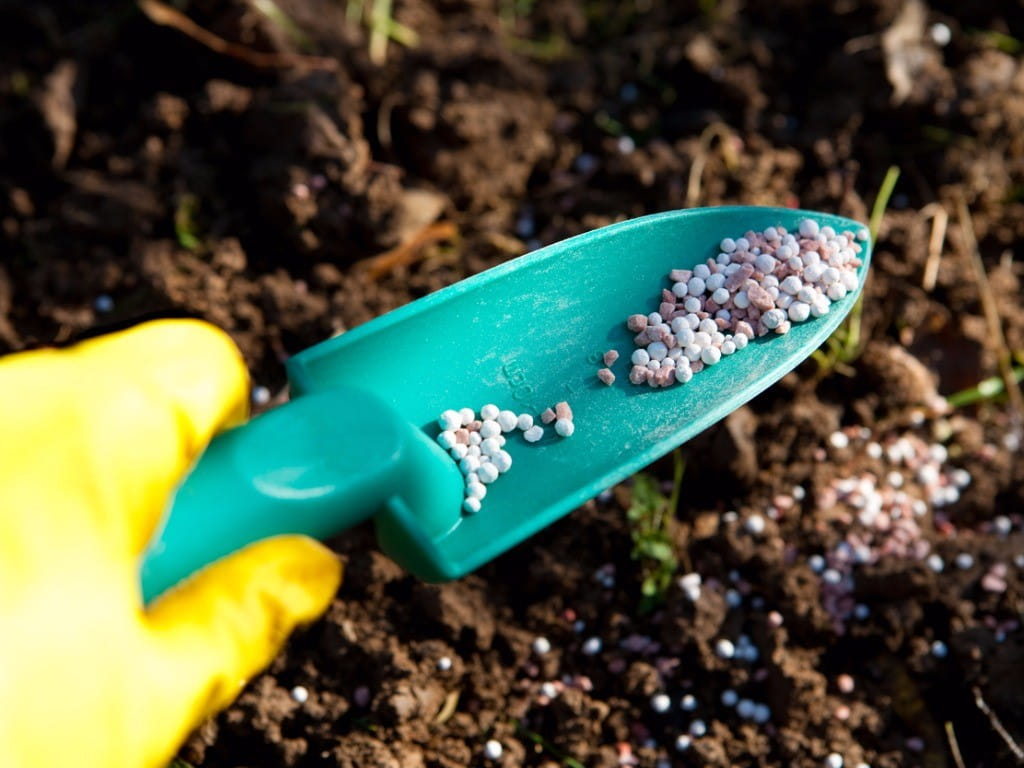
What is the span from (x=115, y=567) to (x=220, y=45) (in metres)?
1.17

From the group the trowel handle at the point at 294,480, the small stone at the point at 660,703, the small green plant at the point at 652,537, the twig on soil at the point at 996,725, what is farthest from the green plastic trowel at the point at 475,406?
the twig on soil at the point at 996,725

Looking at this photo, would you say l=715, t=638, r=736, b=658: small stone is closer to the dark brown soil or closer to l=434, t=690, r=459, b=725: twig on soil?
the dark brown soil

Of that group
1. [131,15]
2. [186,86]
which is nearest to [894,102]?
[186,86]

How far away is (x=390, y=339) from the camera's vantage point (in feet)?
4.32

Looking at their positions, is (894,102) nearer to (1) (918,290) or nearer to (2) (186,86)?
(1) (918,290)

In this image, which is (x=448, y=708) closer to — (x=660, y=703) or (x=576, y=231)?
(x=660, y=703)

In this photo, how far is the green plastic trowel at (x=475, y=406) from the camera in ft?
3.60

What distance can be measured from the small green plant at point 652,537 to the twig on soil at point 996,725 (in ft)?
1.48

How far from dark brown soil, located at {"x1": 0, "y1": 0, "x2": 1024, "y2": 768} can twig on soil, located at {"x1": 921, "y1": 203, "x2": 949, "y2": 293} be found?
0.03 feet

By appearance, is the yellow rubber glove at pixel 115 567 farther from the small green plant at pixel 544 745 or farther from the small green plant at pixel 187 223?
the small green plant at pixel 187 223

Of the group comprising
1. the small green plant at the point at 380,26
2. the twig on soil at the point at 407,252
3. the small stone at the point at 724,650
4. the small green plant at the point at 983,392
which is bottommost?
the small stone at the point at 724,650

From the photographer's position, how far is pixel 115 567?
100 centimetres

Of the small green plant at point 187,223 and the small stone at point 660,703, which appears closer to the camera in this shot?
the small stone at point 660,703

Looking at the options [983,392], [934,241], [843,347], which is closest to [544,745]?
[843,347]
